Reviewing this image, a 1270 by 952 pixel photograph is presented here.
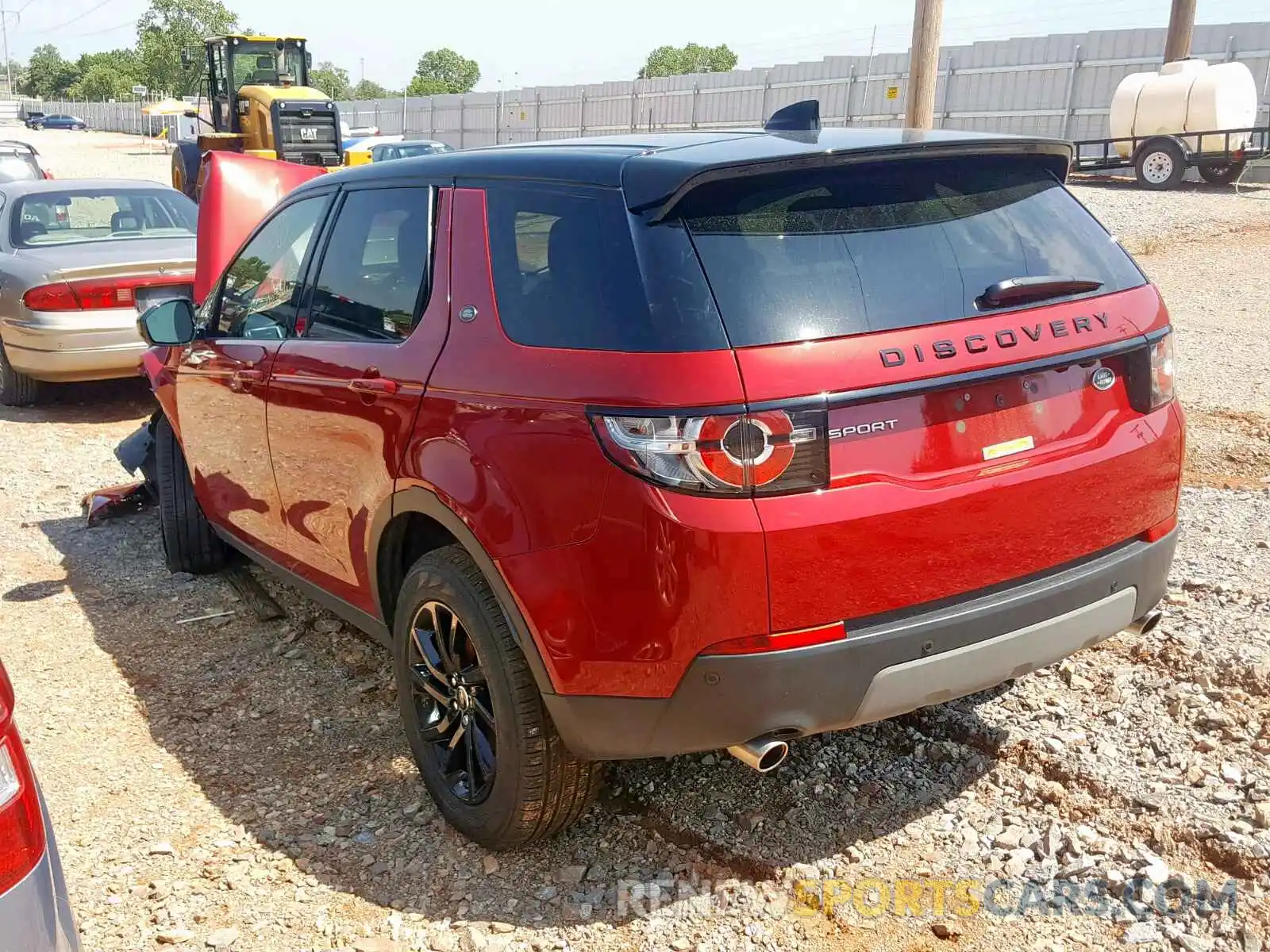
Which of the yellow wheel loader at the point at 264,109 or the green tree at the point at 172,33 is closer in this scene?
the yellow wheel loader at the point at 264,109

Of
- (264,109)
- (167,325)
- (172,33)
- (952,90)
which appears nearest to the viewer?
(167,325)

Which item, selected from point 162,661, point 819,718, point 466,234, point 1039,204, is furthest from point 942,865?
point 162,661

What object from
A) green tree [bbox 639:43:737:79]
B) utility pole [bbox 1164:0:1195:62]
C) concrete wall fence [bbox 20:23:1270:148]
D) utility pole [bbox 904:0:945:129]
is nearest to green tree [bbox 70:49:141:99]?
green tree [bbox 639:43:737:79]

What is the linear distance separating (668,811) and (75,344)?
6389 mm

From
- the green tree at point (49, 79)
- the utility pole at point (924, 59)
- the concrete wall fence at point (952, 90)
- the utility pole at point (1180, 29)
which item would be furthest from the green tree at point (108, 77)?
the utility pole at point (924, 59)

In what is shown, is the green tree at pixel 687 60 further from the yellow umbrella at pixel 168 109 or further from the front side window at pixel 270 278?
the front side window at pixel 270 278

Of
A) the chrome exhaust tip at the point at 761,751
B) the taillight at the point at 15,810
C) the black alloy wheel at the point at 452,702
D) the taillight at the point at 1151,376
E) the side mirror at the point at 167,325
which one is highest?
the taillight at the point at 1151,376

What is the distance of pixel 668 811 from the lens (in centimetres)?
334

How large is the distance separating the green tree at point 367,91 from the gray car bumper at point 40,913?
131635 millimetres

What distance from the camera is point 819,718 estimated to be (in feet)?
8.46

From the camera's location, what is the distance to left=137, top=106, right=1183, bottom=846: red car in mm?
2477

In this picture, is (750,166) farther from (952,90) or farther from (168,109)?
(168,109)

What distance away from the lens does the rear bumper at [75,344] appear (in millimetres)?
7957

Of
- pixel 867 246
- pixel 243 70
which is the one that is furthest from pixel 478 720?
pixel 243 70
